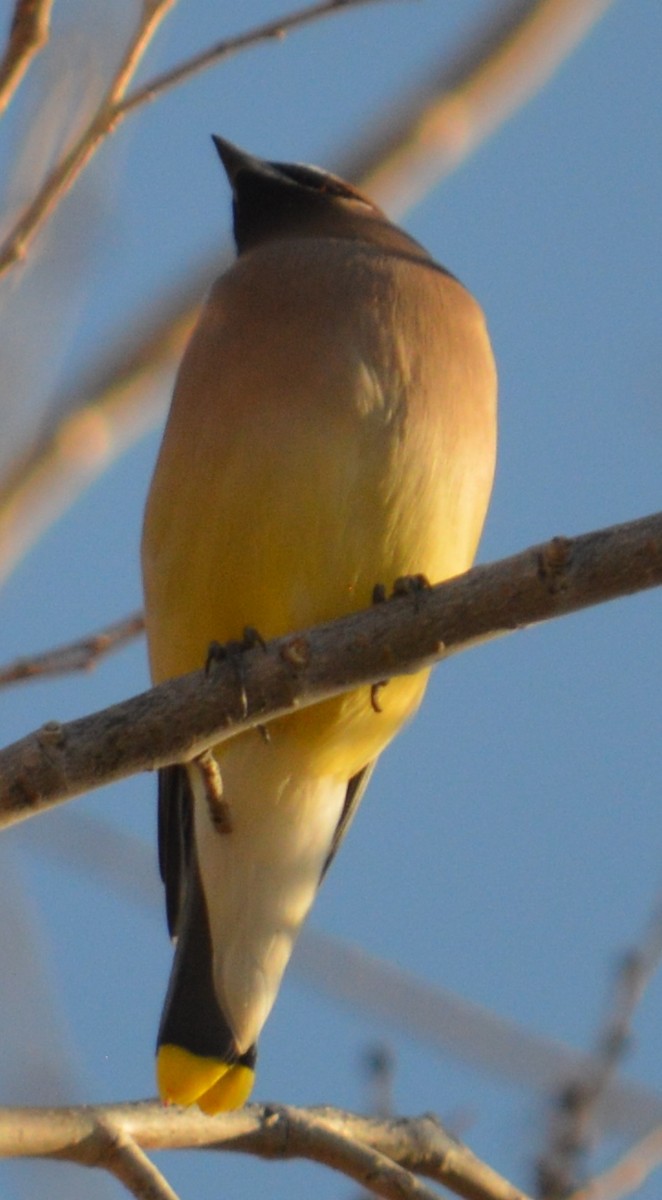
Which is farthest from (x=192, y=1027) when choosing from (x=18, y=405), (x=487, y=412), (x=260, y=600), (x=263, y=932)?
(x=18, y=405)

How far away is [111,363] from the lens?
2621 millimetres

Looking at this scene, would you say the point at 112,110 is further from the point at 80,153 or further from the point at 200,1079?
the point at 200,1079

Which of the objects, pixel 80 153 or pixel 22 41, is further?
pixel 80 153

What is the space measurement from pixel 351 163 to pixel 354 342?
1042 millimetres

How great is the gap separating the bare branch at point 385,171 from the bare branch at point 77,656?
0.44 meters

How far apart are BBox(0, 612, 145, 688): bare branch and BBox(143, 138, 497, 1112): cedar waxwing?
412mm

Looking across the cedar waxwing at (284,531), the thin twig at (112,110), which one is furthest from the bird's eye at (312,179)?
the thin twig at (112,110)

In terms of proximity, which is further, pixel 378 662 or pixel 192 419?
pixel 192 419

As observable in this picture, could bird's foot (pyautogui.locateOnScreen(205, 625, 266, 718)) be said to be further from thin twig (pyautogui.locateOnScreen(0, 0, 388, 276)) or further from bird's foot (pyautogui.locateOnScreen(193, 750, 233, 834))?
thin twig (pyautogui.locateOnScreen(0, 0, 388, 276))

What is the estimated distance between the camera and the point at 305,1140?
10.4ft

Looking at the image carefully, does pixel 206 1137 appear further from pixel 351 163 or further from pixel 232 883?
pixel 351 163

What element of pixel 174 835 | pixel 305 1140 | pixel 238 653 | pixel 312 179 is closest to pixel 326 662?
pixel 238 653

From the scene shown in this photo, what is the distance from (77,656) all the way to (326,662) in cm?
44

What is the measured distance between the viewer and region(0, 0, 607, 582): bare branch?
244 cm
